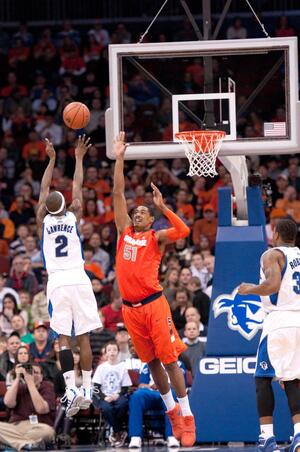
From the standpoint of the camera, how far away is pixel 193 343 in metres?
14.6

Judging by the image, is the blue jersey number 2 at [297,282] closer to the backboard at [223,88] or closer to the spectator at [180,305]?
the backboard at [223,88]

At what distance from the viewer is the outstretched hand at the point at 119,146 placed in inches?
464

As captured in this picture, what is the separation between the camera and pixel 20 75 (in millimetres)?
22969

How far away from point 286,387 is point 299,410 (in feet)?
0.88

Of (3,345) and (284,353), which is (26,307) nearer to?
(3,345)

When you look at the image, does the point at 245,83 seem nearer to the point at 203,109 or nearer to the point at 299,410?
the point at 203,109

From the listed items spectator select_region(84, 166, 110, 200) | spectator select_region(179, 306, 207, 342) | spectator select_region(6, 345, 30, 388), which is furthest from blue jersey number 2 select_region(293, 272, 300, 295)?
spectator select_region(84, 166, 110, 200)

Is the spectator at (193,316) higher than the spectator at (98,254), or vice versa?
the spectator at (98,254)

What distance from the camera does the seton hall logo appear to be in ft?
43.1

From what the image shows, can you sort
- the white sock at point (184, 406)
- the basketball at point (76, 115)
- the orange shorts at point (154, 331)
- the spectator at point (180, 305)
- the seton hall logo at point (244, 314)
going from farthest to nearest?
the spectator at point (180, 305)
the seton hall logo at point (244, 314)
the basketball at point (76, 115)
the white sock at point (184, 406)
the orange shorts at point (154, 331)

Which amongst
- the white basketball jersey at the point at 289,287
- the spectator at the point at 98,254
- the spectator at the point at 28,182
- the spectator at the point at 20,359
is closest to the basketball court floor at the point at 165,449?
the spectator at the point at 20,359

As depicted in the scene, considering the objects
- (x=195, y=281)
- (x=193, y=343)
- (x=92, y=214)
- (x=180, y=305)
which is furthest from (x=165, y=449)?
(x=92, y=214)

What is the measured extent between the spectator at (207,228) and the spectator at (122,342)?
3.34 metres

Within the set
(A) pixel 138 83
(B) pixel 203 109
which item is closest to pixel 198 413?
(B) pixel 203 109
